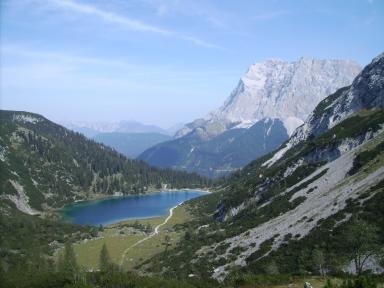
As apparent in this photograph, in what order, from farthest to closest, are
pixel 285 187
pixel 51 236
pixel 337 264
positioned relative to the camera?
pixel 51 236 < pixel 285 187 < pixel 337 264

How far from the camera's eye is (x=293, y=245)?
8712cm

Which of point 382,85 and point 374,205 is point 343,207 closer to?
point 374,205

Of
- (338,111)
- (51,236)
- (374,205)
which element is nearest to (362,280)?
(374,205)

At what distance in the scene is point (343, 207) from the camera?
91625mm

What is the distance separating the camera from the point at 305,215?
Result: 330 feet

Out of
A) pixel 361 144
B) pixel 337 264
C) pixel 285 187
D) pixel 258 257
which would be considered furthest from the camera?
pixel 285 187

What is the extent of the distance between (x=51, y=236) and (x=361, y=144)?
364ft

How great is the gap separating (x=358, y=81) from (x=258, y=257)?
130 metres

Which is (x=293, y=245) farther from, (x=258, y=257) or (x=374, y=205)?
(x=374, y=205)

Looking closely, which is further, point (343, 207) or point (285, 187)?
point (285, 187)

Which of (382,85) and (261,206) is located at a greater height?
(382,85)

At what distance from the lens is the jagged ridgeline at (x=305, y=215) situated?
259ft

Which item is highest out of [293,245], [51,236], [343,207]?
[343,207]

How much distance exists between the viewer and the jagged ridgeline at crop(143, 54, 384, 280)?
78.9 m
